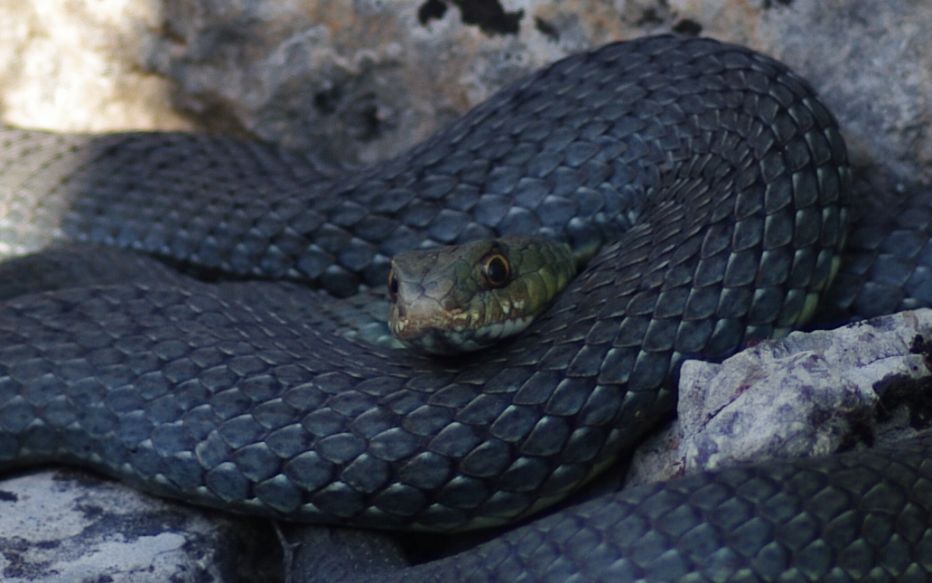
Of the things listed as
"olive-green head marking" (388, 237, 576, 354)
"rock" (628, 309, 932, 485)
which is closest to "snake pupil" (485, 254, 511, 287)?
"olive-green head marking" (388, 237, 576, 354)

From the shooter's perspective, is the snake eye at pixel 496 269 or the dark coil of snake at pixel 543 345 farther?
the snake eye at pixel 496 269

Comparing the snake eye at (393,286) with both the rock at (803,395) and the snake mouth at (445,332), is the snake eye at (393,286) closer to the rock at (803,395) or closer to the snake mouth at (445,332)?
the snake mouth at (445,332)

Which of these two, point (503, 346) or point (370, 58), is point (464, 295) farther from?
point (370, 58)

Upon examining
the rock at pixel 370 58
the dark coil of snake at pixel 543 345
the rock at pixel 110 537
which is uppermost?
the rock at pixel 370 58

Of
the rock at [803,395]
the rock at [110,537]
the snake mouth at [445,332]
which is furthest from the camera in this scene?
the snake mouth at [445,332]

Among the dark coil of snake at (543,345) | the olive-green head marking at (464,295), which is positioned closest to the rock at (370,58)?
the dark coil of snake at (543,345)
